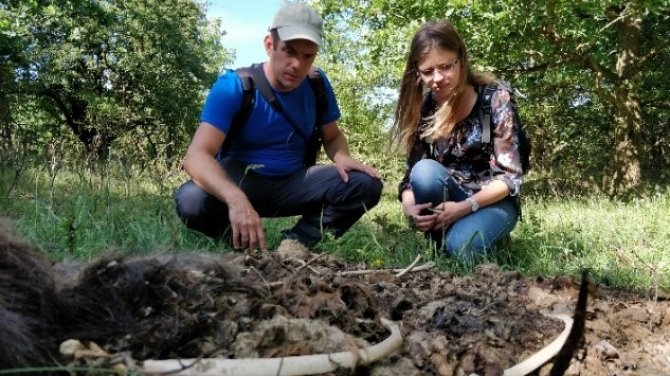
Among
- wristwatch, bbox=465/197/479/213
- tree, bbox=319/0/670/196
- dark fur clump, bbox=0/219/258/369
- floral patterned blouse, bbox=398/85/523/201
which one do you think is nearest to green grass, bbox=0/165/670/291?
wristwatch, bbox=465/197/479/213

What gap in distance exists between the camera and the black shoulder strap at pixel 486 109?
13.0 ft

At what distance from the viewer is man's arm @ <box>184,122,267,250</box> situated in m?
3.35

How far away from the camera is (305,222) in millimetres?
4246

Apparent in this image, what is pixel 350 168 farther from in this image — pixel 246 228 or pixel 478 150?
pixel 246 228

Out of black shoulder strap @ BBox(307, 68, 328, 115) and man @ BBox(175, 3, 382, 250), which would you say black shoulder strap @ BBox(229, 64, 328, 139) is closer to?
man @ BBox(175, 3, 382, 250)

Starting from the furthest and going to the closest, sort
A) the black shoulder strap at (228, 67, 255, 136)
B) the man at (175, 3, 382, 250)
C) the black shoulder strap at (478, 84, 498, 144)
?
the black shoulder strap at (478, 84, 498, 144) → the black shoulder strap at (228, 67, 255, 136) → the man at (175, 3, 382, 250)

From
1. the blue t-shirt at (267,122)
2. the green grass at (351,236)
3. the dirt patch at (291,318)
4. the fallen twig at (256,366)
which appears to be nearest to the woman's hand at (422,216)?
the green grass at (351,236)

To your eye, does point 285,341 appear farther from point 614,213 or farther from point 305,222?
point 614,213

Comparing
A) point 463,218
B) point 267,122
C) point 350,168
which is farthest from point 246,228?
point 463,218

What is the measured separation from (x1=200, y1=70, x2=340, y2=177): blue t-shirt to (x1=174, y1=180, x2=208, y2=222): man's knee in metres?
0.32

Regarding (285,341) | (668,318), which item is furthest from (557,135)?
(285,341)

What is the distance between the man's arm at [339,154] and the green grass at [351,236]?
0.34m

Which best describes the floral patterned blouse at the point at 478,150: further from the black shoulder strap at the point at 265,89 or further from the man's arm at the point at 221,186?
the man's arm at the point at 221,186

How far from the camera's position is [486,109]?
3.98m
